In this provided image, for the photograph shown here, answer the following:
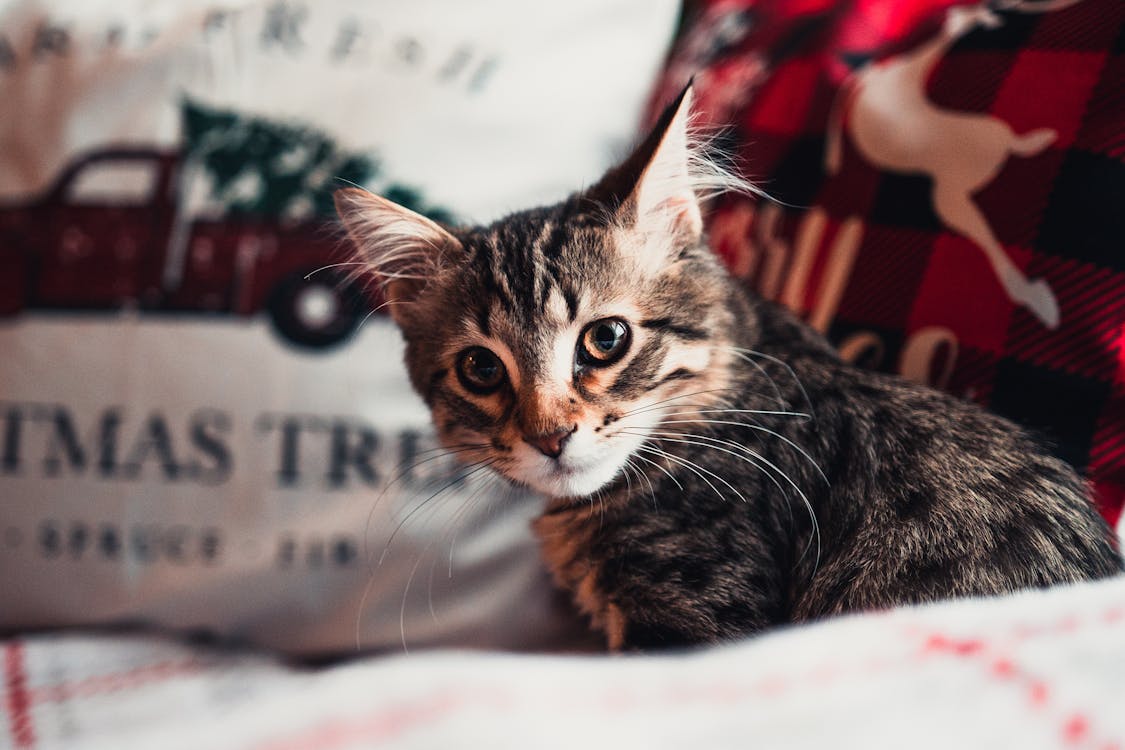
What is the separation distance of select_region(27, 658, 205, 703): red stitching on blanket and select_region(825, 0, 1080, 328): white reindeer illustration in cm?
96

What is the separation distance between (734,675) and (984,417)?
1.32 ft

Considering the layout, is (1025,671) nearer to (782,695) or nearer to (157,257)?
(782,695)

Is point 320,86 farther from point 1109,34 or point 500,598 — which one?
point 1109,34

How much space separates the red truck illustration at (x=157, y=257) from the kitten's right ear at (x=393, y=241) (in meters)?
0.10

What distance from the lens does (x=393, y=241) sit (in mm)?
855

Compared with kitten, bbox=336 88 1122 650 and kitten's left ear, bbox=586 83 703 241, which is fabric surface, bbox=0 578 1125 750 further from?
kitten's left ear, bbox=586 83 703 241

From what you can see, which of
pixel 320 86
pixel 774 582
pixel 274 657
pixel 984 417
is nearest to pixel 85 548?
pixel 274 657

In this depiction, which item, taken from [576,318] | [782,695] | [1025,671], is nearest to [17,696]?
[576,318]

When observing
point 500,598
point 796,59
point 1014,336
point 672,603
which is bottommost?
point 500,598

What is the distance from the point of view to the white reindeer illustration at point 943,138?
73cm

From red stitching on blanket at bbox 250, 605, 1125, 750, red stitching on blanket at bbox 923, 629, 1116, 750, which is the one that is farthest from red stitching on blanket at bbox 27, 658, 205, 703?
red stitching on blanket at bbox 923, 629, 1116, 750

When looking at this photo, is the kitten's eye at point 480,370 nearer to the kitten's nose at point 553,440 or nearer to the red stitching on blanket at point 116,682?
the kitten's nose at point 553,440

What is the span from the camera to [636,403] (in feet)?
2.48

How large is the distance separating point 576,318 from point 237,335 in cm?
44
